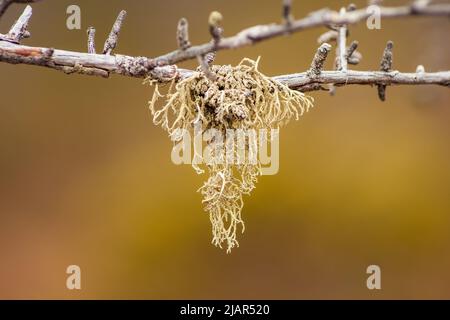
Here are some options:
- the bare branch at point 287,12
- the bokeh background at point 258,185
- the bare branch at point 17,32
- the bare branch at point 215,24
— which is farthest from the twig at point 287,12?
the bokeh background at point 258,185

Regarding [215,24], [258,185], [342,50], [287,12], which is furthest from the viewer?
[258,185]

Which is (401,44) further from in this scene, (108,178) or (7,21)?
(7,21)

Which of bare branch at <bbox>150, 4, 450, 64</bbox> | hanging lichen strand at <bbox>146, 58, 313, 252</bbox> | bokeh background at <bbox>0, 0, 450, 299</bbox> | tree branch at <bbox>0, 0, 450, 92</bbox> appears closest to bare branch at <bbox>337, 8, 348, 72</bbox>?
tree branch at <bbox>0, 0, 450, 92</bbox>

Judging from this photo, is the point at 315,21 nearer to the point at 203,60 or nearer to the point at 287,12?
the point at 287,12

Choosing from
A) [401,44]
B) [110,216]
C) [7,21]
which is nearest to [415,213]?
[401,44]

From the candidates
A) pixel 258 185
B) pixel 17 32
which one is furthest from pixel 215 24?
pixel 258 185

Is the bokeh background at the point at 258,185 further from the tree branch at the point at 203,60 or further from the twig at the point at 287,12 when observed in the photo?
the twig at the point at 287,12

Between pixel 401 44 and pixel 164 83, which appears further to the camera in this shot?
pixel 401 44
